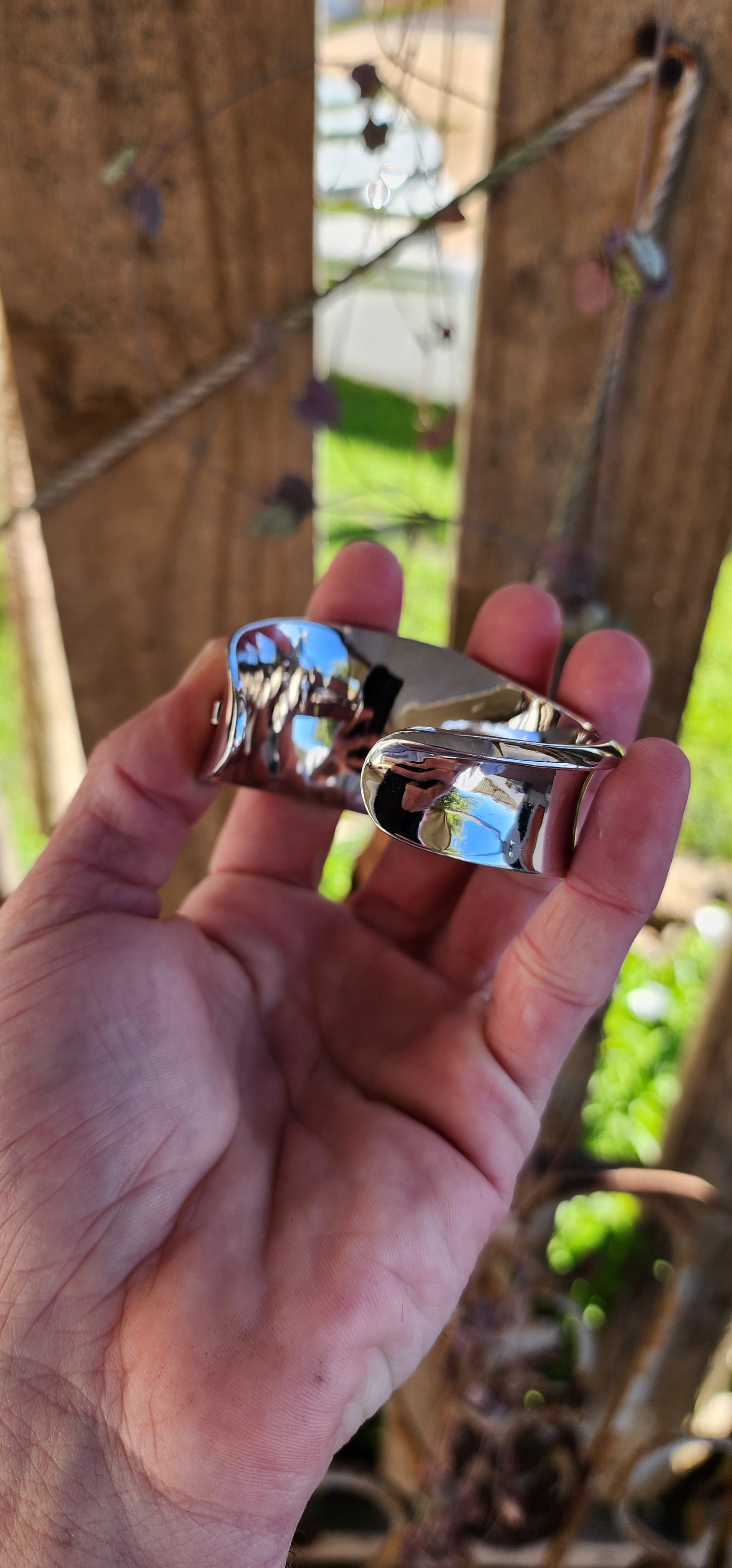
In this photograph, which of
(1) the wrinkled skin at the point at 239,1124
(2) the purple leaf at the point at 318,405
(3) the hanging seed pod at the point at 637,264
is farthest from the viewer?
(2) the purple leaf at the point at 318,405

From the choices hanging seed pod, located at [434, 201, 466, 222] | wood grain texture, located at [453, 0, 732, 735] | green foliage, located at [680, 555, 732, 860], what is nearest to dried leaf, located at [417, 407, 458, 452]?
wood grain texture, located at [453, 0, 732, 735]

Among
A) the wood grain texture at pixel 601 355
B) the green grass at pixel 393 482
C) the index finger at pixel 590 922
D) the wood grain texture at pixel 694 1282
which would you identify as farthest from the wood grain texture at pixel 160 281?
the green grass at pixel 393 482

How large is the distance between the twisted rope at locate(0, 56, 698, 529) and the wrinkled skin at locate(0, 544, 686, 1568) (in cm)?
18

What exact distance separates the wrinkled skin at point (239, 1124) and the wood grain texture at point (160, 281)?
177 millimetres

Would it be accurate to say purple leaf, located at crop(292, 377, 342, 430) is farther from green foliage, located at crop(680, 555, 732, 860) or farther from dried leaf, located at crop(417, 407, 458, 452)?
green foliage, located at crop(680, 555, 732, 860)

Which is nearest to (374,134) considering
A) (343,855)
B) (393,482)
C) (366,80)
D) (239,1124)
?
(366,80)

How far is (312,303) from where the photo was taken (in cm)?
68

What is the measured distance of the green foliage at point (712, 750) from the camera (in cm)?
173

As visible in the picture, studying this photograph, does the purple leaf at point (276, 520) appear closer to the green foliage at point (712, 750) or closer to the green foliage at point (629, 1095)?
the green foliage at point (629, 1095)

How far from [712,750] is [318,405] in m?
1.36

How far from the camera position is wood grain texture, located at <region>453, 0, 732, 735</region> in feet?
1.90

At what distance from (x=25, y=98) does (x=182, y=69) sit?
0.10 meters

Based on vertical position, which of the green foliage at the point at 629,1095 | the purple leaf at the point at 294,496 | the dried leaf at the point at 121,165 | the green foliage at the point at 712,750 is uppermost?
the dried leaf at the point at 121,165

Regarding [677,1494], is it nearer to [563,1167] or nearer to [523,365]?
[563,1167]
